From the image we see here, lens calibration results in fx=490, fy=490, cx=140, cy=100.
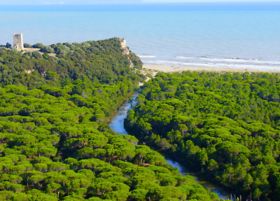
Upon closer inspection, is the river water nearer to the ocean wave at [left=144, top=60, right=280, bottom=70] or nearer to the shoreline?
the shoreline

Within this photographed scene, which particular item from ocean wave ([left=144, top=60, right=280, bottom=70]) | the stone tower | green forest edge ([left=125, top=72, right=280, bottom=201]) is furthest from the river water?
ocean wave ([left=144, top=60, right=280, bottom=70])

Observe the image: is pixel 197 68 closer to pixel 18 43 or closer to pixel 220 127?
pixel 18 43

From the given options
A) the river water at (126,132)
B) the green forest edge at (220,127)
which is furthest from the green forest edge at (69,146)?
the green forest edge at (220,127)

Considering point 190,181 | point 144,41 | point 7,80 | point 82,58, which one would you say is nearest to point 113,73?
point 82,58

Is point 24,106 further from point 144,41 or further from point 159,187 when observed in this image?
point 144,41

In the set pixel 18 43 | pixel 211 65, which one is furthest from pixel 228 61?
pixel 18 43

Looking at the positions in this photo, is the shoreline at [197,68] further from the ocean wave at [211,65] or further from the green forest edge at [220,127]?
the green forest edge at [220,127]
